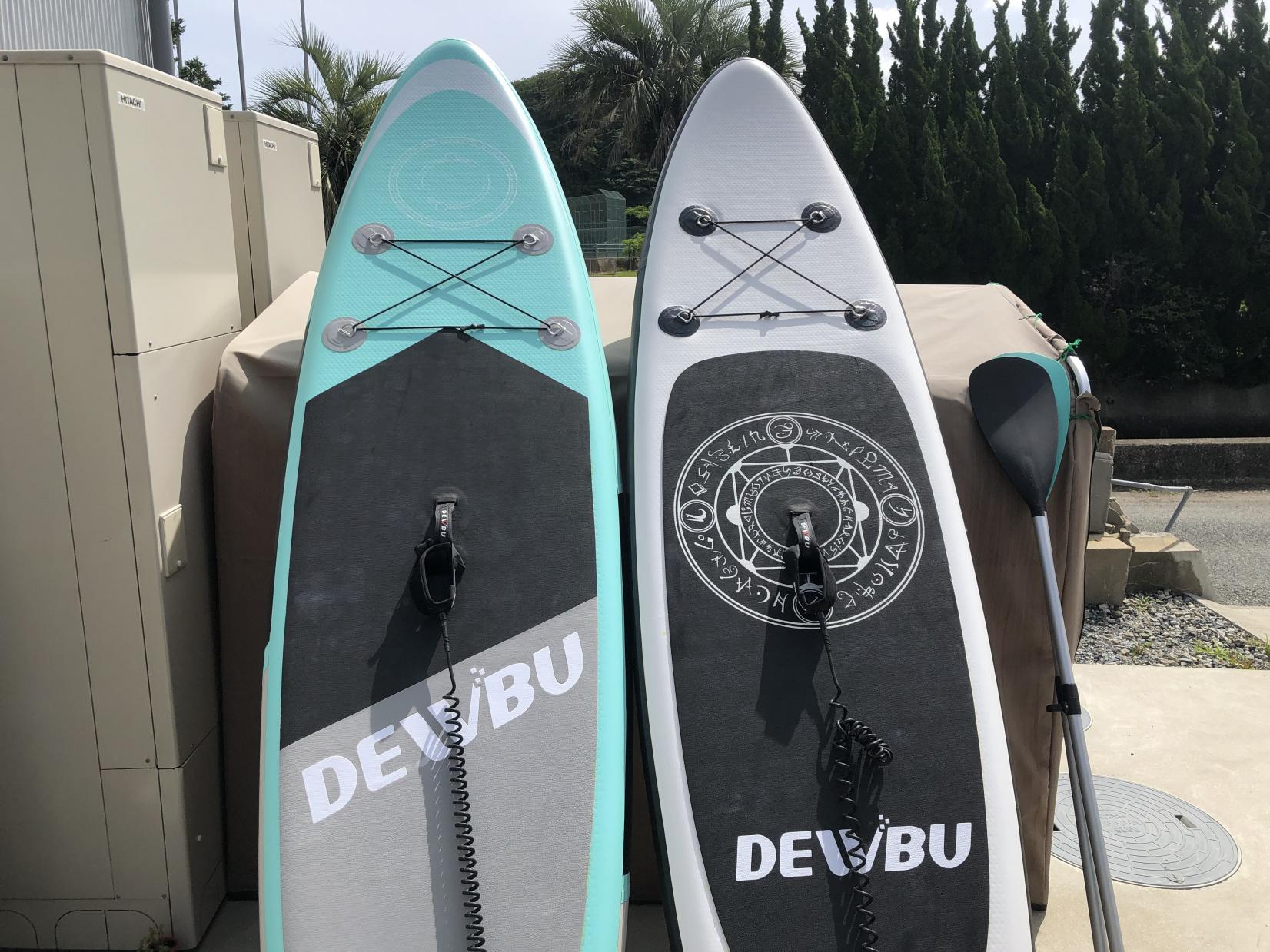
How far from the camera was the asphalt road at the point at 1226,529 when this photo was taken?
5708 millimetres

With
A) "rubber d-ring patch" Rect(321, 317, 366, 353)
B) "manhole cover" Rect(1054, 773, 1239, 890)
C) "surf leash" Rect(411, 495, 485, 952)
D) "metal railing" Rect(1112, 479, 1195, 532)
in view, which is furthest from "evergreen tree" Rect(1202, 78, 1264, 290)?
"surf leash" Rect(411, 495, 485, 952)

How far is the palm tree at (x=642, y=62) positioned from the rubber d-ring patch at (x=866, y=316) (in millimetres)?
16266

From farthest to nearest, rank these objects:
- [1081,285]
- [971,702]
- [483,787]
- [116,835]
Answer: [1081,285] → [116,835] → [971,702] → [483,787]

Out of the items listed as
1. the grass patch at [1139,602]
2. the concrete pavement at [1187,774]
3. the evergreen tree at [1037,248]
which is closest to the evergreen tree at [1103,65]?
the evergreen tree at [1037,248]

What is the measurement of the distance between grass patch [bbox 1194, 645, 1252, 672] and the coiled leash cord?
9.67ft

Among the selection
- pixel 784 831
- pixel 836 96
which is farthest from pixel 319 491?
pixel 836 96

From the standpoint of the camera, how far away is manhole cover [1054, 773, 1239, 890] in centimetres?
262

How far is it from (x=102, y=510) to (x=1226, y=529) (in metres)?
7.33

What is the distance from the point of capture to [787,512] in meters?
2.19

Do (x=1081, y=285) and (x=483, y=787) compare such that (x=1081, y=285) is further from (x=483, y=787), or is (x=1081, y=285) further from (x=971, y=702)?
(x=483, y=787)

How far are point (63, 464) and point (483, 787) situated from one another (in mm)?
1184

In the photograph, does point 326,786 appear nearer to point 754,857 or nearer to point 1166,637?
point 754,857

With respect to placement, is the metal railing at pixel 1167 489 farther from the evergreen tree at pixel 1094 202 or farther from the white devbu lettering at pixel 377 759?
the evergreen tree at pixel 1094 202

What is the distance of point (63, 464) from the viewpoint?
83.5 inches
